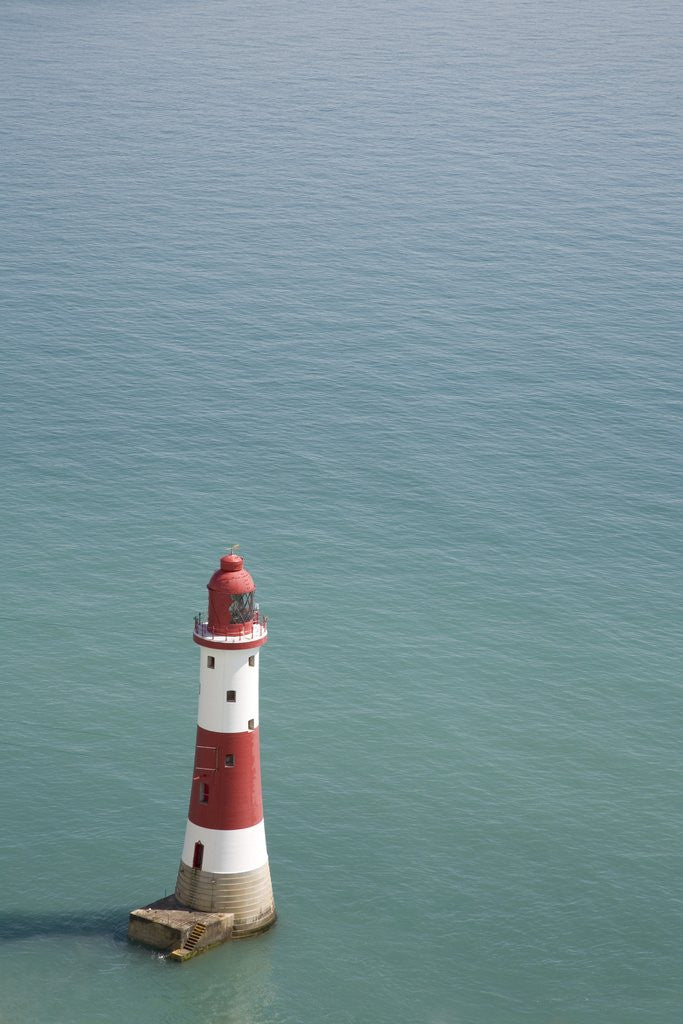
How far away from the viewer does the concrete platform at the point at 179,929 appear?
63.7m

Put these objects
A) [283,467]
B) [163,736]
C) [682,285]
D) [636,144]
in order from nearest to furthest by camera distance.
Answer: [163,736] → [283,467] → [682,285] → [636,144]

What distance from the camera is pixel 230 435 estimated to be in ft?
398

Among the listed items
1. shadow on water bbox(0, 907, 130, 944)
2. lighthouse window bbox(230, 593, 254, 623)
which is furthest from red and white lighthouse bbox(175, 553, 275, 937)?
shadow on water bbox(0, 907, 130, 944)

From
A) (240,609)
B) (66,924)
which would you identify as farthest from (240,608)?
(66,924)

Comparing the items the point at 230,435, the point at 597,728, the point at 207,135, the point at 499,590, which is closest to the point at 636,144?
the point at 207,135

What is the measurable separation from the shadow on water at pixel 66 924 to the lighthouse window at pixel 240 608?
42.8 ft

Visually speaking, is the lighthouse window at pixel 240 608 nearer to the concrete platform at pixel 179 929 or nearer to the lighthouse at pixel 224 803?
the lighthouse at pixel 224 803

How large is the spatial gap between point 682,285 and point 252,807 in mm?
94171

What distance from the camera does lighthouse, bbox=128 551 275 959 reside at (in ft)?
203

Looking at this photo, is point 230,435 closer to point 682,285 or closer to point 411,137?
point 682,285

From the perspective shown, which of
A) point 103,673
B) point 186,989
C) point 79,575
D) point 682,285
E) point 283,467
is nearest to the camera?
point 186,989

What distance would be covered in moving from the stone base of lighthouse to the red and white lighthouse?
4cm

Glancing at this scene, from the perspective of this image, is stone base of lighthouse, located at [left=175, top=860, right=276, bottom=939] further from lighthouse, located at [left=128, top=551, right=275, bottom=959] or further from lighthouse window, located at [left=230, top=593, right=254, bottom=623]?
lighthouse window, located at [left=230, top=593, right=254, bottom=623]

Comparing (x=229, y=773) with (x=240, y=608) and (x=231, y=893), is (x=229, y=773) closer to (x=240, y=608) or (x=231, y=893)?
(x=231, y=893)
